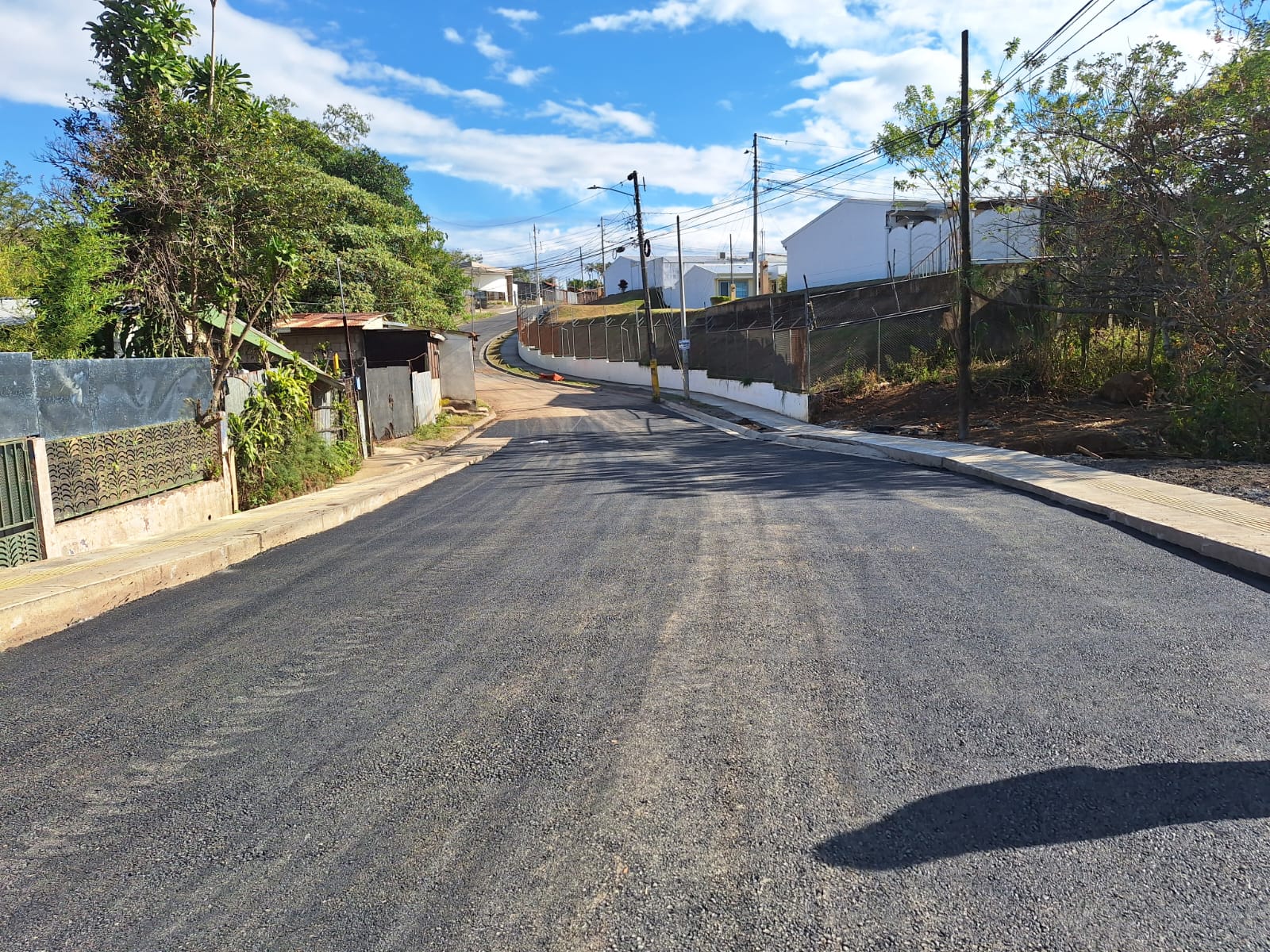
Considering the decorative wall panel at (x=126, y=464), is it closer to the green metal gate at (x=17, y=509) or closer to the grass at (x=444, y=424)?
the green metal gate at (x=17, y=509)

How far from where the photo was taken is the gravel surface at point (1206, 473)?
416 inches

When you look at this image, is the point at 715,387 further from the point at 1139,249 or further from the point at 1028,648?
the point at 1028,648

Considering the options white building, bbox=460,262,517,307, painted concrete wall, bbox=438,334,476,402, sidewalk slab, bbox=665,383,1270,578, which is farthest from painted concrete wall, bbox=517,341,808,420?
white building, bbox=460,262,517,307

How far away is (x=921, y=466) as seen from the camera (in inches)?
612

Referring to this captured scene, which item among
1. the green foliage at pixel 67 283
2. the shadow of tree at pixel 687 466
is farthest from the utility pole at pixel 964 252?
the green foliage at pixel 67 283

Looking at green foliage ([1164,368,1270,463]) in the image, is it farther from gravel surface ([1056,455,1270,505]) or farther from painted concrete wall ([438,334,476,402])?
painted concrete wall ([438,334,476,402])

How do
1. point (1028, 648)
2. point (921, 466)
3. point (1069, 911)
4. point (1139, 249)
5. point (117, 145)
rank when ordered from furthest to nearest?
point (1139, 249) < point (921, 466) < point (117, 145) < point (1028, 648) < point (1069, 911)

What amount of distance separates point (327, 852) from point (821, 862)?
181 cm

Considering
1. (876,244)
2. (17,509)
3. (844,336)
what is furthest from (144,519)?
(876,244)

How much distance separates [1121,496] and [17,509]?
38.3ft

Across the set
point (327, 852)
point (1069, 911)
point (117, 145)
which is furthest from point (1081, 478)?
point (117, 145)

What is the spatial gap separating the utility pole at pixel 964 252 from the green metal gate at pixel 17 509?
52.3ft

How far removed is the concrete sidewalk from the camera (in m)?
6.66

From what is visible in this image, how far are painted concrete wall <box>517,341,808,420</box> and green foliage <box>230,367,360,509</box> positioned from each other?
48.1ft
